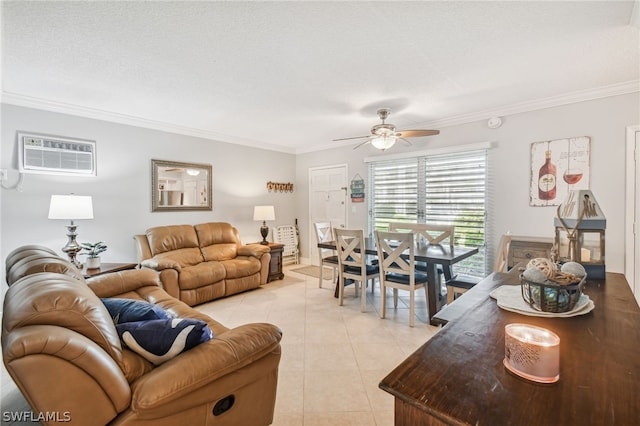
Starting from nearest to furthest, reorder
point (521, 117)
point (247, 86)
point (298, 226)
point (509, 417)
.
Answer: point (509, 417) < point (247, 86) < point (521, 117) < point (298, 226)

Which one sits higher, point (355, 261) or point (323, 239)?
point (323, 239)

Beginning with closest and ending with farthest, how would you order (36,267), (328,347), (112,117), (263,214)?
(36,267)
(328,347)
(112,117)
(263,214)

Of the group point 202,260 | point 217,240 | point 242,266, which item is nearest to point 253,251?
point 242,266

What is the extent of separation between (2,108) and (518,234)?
6.05 meters

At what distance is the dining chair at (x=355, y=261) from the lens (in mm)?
3398

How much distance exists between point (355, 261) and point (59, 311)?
2920 millimetres

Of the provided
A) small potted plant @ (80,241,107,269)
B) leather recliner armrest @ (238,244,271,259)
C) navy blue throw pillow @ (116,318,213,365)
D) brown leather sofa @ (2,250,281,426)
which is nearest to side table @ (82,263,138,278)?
small potted plant @ (80,241,107,269)

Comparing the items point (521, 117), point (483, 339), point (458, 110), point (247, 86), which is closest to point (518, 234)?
point (521, 117)

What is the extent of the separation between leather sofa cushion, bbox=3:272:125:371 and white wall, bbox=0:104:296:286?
287 centimetres

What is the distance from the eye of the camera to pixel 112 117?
3.78 m

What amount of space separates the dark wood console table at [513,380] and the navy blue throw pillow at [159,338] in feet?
3.20

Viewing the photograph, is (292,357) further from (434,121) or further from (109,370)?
(434,121)

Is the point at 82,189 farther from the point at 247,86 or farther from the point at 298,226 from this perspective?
the point at 298,226

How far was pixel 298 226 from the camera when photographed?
6215mm
